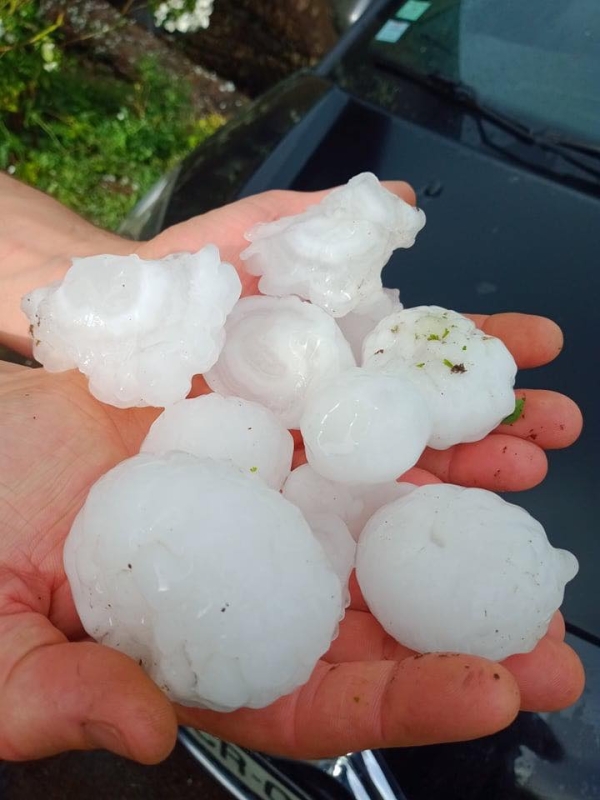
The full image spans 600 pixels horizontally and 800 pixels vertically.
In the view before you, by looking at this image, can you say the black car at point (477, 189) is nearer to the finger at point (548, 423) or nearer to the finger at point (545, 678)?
the finger at point (548, 423)

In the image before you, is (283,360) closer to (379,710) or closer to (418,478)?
(418,478)

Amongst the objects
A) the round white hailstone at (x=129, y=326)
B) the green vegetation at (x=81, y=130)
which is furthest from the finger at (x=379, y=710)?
the green vegetation at (x=81, y=130)

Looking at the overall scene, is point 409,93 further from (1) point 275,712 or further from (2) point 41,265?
(1) point 275,712

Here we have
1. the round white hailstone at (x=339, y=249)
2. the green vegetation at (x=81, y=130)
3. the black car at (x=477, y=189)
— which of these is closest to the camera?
the black car at (x=477, y=189)

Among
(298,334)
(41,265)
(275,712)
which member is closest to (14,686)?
(275,712)

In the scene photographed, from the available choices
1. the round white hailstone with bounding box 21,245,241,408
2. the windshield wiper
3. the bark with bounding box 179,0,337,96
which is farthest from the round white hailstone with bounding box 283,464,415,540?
the bark with bounding box 179,0,337,96
